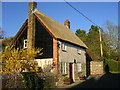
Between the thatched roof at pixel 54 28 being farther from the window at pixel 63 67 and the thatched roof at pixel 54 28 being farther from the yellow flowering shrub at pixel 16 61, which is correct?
the yellow flowering shrub at pixel 16 61

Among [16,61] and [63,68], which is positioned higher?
[16,61]

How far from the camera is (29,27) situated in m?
19.8

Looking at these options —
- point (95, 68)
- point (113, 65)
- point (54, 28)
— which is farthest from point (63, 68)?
point (113, 65)

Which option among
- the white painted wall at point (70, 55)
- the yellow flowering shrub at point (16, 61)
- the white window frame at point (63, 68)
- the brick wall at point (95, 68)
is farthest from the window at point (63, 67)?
Result: the brick wall at point (95, 68)

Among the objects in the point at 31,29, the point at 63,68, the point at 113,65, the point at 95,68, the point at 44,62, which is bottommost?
the point at 95,68

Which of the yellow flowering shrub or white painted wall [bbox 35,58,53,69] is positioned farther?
white painted wall [bbox 35,58,53,69]

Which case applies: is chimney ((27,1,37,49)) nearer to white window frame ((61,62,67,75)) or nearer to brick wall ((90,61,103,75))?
white window frame ((61,62,67,75))

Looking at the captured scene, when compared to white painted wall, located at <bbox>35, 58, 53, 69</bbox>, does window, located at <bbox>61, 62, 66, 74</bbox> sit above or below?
below

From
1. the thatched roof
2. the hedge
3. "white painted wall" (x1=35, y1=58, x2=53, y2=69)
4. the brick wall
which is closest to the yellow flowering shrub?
"white painted wall" (x1=35, y1=58, x2=53, y2=69)

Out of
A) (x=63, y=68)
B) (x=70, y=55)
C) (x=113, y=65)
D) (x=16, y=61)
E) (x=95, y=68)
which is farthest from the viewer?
(x=113, y=65)

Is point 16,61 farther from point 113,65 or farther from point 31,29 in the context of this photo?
point 113,65

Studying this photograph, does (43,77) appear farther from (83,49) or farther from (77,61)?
(83,49)

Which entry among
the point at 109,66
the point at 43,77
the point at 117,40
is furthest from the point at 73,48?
the point at 117,40

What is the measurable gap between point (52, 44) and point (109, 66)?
21.2 meters
